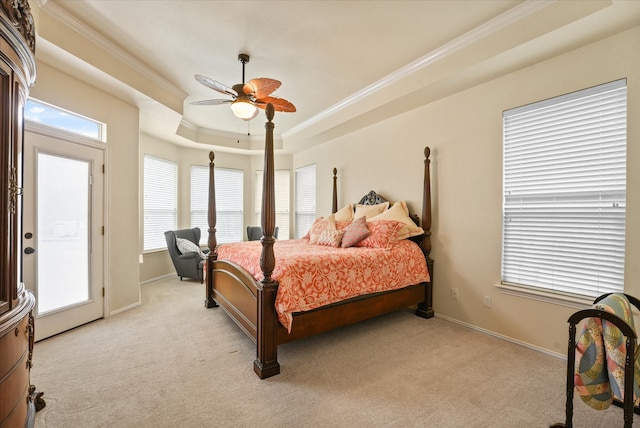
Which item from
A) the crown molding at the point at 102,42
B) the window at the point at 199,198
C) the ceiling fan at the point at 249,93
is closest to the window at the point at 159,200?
the window at the point at 199,198

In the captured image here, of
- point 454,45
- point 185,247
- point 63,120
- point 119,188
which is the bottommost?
point 185,247

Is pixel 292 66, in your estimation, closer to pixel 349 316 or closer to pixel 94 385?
pixel 349 316

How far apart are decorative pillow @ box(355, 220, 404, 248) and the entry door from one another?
3162 mm

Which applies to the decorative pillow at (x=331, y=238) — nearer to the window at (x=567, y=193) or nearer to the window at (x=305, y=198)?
the window at (x=567, y=193)

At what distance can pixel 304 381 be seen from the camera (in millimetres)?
2137

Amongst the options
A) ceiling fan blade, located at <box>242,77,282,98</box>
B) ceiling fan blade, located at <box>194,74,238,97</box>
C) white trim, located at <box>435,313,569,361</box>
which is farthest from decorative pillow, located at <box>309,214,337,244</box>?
ceiling fan blade, located at <box>194,74,238,97</box>

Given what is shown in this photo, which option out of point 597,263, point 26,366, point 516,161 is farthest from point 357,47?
point 26,366

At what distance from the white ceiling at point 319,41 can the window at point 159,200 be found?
68.0 inches

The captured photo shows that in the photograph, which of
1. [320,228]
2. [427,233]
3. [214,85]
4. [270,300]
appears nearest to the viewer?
[270,300]

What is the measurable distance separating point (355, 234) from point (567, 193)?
2.08m

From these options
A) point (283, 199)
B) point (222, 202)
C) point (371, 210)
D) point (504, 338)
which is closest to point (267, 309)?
point (371, 210)

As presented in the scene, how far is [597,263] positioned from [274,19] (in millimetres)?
3445

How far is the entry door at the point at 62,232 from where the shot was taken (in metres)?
2.65

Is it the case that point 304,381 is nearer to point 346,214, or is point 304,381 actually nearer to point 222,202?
point 346,214
